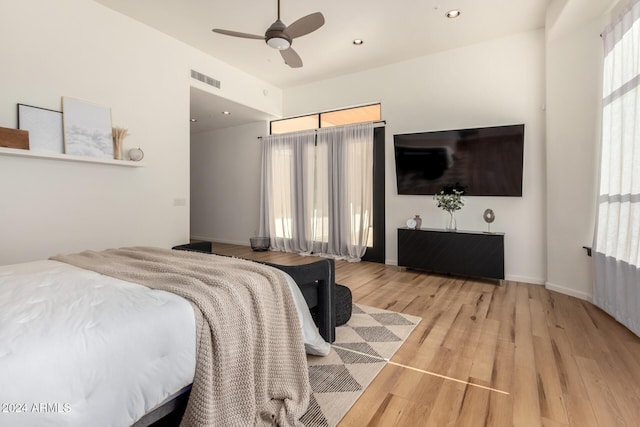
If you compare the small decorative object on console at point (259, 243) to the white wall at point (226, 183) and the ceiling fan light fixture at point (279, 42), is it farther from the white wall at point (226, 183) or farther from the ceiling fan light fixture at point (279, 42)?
the ceiling fan light fixture at point (279, 42)

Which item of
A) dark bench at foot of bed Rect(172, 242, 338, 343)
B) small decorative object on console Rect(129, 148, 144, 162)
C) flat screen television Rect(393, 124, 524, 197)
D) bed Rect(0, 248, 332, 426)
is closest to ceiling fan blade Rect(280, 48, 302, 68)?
flat screen television Rect(393, 124, 524, 197)

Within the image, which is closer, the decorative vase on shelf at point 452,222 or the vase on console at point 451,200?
the vase on console at point 451,200

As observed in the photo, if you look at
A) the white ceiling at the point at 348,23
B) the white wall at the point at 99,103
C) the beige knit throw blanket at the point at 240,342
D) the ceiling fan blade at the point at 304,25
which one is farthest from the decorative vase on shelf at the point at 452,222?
the white wall at the point at 99,103

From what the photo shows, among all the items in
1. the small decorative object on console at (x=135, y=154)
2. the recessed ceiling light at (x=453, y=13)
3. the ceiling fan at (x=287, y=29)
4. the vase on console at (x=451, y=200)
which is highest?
Answer: the recessed ceiling light at (x=453, y=13)

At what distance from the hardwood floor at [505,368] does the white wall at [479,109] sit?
0.99m

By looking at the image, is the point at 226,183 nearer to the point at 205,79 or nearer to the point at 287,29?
the point at 205,79

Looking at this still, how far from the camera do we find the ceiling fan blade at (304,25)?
8.87 ft

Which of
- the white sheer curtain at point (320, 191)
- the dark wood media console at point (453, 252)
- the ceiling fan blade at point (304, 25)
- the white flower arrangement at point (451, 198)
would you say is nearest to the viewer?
the ceiling fan blade at point (304, 25)

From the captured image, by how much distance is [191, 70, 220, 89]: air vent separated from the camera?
4523 mm

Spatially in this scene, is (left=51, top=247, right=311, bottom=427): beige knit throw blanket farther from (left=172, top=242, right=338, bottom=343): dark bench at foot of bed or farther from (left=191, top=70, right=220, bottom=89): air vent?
(left=191, top=70, right=220, bottom=89): air vent

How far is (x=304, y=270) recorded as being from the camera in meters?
1.99

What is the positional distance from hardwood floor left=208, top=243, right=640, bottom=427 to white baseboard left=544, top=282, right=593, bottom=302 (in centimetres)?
10

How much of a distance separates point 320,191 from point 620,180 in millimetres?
3998

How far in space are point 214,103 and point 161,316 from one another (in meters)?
4.78
